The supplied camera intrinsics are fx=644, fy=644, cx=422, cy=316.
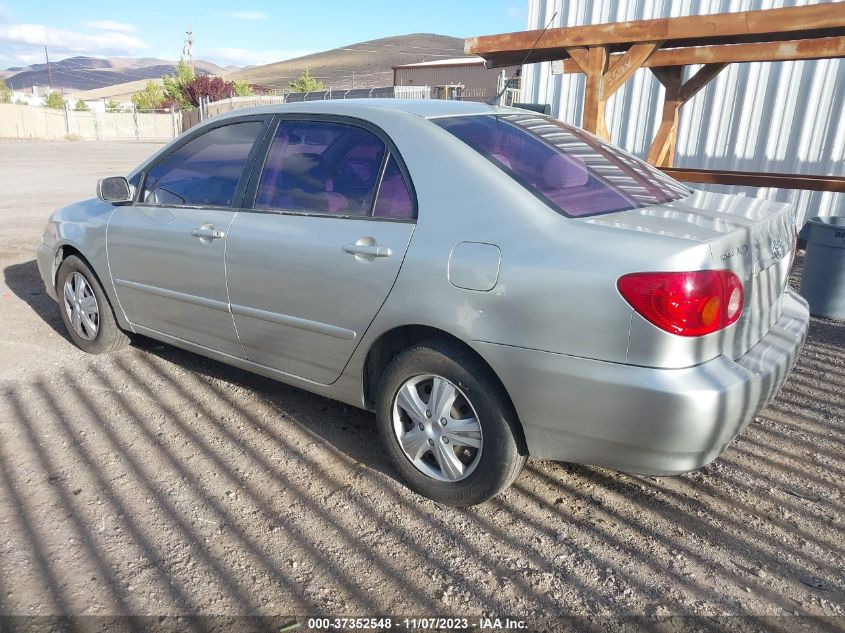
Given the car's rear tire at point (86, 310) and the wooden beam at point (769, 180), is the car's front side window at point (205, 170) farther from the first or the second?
the wooden beam at point (769, 180)

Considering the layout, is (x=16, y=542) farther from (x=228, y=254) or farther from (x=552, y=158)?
(x=552, y=158)

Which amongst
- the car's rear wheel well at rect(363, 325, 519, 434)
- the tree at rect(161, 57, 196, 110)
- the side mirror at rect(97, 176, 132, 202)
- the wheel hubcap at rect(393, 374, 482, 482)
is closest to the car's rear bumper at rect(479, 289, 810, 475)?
the car's rear wheel well at rect(363, 325, 519, 434)

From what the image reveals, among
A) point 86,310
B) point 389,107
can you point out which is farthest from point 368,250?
point 86,310

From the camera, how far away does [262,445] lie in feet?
10.7

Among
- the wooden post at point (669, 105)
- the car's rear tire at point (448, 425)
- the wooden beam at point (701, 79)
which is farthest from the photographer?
the wooden post at point (669, 105)

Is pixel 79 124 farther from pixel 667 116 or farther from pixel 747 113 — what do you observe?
pixel 667 116

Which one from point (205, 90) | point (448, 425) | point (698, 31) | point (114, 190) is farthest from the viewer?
point (205, 90)

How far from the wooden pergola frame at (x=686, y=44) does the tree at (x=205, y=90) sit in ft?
182

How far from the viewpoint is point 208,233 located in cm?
332

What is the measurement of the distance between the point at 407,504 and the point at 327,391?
0.68 metres

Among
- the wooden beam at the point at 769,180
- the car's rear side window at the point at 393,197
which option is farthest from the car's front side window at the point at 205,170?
the wooden beam at the point at 769,180

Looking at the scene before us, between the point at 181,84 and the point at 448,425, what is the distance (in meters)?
66.8

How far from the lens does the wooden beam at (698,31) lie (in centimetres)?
468

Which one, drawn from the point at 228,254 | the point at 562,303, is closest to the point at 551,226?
the point at 562,303
